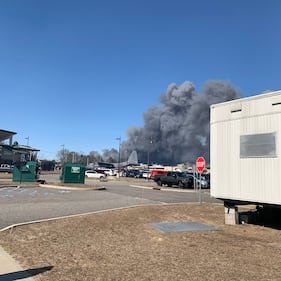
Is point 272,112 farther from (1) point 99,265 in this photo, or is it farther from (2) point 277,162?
(1) point 99,265

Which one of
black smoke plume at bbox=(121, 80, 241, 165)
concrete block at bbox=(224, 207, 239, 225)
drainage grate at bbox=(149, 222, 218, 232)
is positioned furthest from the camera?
black smoke plume at bbox=(121, 80, 241, 165)

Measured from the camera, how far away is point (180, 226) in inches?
393

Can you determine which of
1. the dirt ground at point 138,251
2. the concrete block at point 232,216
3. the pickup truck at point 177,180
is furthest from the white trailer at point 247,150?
the pickup truck at point 177,180

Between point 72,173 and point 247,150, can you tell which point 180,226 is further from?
point 72,173

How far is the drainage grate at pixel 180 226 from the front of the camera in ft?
31.2

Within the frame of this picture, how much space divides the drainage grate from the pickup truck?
24928mm

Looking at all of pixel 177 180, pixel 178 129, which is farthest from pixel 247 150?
pixel 178 129

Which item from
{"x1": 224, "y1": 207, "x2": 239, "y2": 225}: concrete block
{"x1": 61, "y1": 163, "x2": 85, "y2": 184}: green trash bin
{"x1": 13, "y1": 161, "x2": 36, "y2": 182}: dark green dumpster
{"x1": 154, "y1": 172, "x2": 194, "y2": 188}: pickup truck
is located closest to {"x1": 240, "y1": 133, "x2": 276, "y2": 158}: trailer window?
{"x1": 224, "y1": 207, "x2": 239, "y2": 225}: concrete block

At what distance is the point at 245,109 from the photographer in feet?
34.9

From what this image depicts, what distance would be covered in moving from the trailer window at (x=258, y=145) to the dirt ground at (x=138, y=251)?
225cm

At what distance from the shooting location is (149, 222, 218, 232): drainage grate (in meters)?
9.50

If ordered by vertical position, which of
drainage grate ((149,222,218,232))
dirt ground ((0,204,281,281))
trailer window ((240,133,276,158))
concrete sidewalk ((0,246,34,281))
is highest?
trailer window ((240,133,276,158))

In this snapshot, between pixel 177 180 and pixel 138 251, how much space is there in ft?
96.7

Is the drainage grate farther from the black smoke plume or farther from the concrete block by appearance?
the black smoke plume
